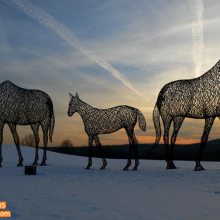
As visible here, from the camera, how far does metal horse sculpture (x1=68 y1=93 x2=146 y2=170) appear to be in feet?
49.1

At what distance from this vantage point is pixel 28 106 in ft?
53.5

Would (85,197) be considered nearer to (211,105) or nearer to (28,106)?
(211,105)

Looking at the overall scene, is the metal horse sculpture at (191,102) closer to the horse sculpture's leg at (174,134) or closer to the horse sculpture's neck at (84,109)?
the horse sculpture's leg at (174,134)

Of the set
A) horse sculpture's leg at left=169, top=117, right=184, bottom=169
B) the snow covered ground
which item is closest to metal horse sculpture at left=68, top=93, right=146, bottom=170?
horse sculpture's leg at left=169, top=117, right=184, bottom=169

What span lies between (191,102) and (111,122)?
9.88ft

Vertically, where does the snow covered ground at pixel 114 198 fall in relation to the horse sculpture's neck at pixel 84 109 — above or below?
below

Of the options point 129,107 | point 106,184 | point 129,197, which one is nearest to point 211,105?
point 129,107

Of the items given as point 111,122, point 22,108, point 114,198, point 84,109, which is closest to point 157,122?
point 111,122

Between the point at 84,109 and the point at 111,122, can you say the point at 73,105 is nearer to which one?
the point at 84,109

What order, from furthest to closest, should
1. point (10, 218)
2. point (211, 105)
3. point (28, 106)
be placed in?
point (28, 106), point (211, 105), point (10, 218)

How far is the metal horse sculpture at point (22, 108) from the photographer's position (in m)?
16.0

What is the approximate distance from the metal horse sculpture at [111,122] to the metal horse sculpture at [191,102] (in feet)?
3.01

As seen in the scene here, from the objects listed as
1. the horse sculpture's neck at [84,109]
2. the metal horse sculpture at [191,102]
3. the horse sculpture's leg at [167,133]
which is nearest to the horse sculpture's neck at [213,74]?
the metal horse sculpture at [191,102]

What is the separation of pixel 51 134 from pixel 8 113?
207 centimetres
